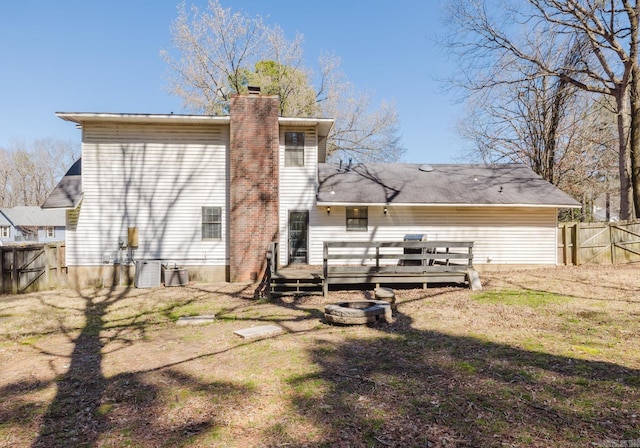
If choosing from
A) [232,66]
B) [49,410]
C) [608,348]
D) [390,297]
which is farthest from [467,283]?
[232,66]

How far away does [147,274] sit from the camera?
13.4 metres

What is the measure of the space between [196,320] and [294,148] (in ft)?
25.7

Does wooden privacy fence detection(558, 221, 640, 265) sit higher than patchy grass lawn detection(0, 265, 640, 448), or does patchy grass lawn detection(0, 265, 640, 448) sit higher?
wooden privacy fence detection(558, 221, 640, 265)

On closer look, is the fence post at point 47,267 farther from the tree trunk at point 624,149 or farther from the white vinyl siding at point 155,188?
the tree trunk at point 624,149

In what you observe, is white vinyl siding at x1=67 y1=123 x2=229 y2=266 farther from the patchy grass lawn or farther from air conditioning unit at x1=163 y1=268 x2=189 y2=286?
the patchy grass lawn

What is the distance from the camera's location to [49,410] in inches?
176

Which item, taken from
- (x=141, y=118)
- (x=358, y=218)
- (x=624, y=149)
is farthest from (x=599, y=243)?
(x=141, y=118)

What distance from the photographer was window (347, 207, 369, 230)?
47.5ft

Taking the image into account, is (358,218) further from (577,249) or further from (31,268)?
(31,268)

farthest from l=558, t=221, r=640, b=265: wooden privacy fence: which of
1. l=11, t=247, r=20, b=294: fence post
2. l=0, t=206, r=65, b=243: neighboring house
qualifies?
l=0, t=206, r=65, b=243: neighboring house

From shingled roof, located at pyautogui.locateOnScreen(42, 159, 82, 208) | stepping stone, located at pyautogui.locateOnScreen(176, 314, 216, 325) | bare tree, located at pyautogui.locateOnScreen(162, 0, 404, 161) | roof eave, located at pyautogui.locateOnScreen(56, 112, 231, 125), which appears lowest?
stepping stone, located at pyautogui.locateOnScreen(176, 314, 216, 325)

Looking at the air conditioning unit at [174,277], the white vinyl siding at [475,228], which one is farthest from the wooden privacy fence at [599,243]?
the air conditioning unit at [174,277]

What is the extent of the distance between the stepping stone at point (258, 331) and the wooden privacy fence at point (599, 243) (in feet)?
42.0

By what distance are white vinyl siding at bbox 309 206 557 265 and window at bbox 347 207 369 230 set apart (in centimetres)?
20
